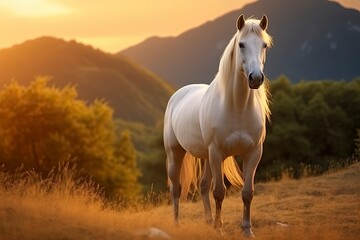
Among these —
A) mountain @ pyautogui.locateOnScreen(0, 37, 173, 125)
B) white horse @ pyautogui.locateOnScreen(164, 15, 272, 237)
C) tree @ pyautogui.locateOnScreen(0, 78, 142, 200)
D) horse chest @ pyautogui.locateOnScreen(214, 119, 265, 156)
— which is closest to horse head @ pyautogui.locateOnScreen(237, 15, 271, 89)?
white horse @ pyautogui.locateOnScreen(164, 15, 272, 237)

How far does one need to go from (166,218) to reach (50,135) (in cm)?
2870

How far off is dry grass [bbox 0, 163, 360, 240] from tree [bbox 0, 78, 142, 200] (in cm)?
2475

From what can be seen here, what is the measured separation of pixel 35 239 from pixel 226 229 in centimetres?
438

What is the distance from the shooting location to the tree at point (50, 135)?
37875mm

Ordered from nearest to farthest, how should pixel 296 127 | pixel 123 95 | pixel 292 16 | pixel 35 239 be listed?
pixel 35 239, pixel 296 127, pixel 292 16, pixel 123 95

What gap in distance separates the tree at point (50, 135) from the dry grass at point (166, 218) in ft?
81.2

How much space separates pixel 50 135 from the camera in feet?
125

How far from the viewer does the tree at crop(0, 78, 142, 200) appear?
37875mm

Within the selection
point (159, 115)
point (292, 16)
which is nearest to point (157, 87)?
point (159, 115)

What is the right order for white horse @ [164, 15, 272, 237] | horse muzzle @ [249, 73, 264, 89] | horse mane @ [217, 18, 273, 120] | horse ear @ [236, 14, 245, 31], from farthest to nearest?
horse ear @ [236, 14, 245, 31], horse mane @ [217, 18, 273, 120], white horse @ [164, 15, 272, 237], horse muzzle @ [249, 73, 264, 89]

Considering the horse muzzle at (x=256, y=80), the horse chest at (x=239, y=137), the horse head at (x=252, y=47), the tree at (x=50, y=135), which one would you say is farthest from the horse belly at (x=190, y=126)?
the tree at (x=50, y=135)

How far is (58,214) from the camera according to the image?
7.68 metres

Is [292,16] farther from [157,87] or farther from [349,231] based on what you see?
[349,231]

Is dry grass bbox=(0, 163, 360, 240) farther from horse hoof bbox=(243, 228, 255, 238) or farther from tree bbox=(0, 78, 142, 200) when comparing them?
tree bbox=(0, 78, 142, 200)
